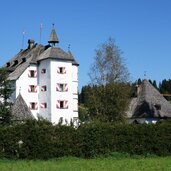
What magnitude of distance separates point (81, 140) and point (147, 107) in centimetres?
3993

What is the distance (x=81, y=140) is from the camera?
113 feet

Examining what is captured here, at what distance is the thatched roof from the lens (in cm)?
7206

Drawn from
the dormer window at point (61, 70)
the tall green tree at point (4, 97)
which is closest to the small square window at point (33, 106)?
the dormer window at point (61, 70)

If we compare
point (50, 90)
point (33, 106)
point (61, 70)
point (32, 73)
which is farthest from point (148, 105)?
point (32, 73)

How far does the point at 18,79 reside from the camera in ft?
258

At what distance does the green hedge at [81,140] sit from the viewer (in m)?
33.3

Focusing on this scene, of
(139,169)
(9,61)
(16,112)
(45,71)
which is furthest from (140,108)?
(139,169)

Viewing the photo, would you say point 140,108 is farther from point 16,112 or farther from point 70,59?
point 16,112

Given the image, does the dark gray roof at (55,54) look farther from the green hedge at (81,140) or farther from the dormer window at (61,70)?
the green hedge at (81,140)

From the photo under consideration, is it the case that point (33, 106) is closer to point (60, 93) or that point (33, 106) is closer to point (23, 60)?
point (60, 93)

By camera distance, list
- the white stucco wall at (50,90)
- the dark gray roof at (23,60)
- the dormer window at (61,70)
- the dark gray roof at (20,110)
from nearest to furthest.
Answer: the dark gray roof at (20,110) < the white stucco wall at (50,90) < the dormer window at (61,70) < the dark gray roof at (23,60)

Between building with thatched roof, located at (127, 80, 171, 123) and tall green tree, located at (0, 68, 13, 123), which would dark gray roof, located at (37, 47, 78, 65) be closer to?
building with thatched roof, located at (127, 80, 171, 123)

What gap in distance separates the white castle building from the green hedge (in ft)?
135

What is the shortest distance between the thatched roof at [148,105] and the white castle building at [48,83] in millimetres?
10970
